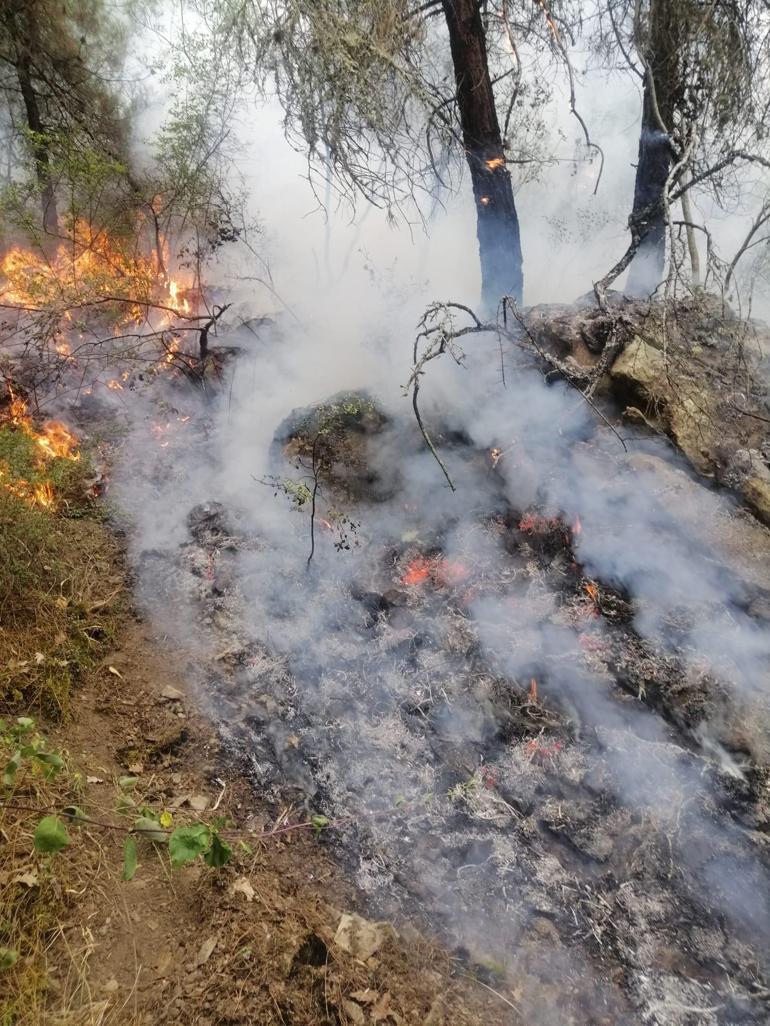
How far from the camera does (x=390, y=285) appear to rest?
7211 mm

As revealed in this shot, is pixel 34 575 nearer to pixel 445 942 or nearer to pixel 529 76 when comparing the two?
pixel 445 942

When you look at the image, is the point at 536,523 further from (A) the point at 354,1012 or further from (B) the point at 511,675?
(A) the point at 354,1012

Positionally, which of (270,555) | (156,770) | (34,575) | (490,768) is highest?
(34,575)

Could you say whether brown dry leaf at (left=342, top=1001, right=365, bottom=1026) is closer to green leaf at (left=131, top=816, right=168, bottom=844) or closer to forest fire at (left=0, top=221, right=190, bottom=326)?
green leaf at (left=131, top=816, right=168, bottom=844)

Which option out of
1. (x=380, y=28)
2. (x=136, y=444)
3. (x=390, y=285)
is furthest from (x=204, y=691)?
(x=390, y=285)

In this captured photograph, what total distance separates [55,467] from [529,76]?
22.5 ft

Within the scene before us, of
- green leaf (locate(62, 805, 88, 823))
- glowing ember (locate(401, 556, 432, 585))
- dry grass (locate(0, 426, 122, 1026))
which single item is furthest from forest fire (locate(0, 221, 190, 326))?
green leaf (locate(62, 805, 88, 823))

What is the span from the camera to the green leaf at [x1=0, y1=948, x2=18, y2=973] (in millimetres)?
1812

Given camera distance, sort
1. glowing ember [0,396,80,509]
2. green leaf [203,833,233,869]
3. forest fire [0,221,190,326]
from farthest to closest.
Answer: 1. forest fire [0,221,190,326]
2. glowing ember [0,396,80,509]
3. green leaf [203,833,233,869]

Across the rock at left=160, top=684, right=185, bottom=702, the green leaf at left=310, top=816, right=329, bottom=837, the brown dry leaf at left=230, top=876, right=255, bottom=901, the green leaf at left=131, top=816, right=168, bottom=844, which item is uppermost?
the green leaf at left=131, top=816, right=168, bottom=844

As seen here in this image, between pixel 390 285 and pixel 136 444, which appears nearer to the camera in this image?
pixel 136 444

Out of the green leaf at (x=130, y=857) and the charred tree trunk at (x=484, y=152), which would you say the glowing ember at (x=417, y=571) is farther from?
the charred tree trunk at (x=484, y=152)

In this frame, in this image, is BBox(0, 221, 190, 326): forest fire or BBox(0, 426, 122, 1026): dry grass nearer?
BBox(0, 426, 122, 1026): dry grass


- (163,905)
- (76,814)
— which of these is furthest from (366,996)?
(76,814)
